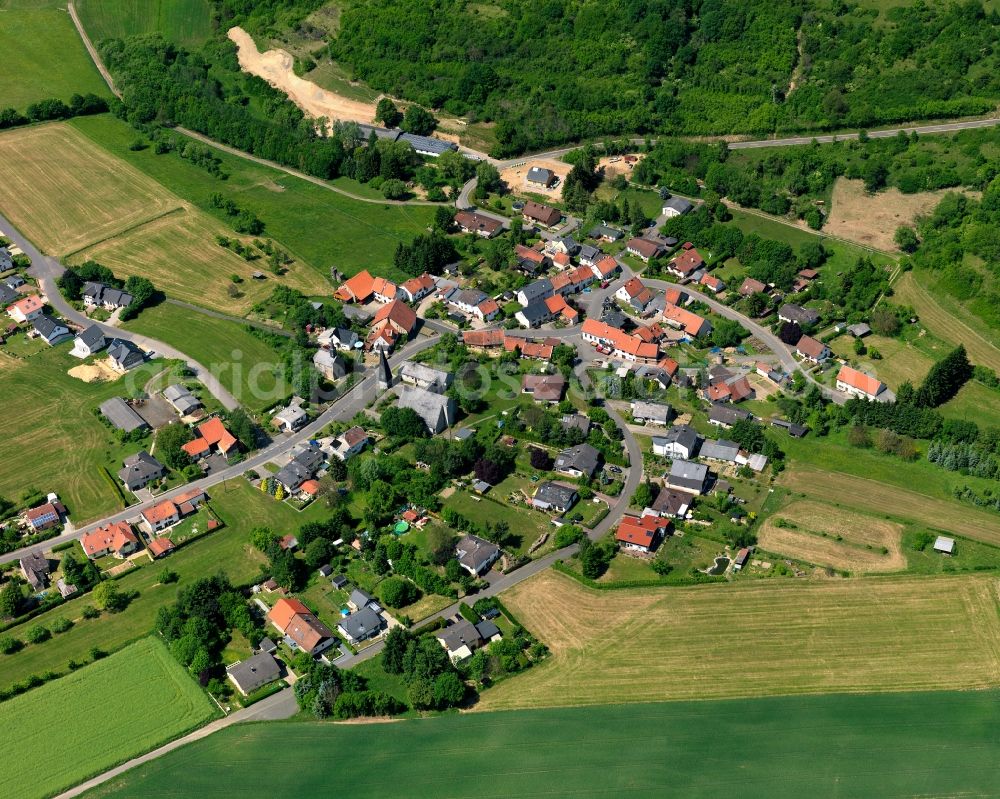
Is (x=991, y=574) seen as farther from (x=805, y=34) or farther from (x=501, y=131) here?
(x=805, y=34)

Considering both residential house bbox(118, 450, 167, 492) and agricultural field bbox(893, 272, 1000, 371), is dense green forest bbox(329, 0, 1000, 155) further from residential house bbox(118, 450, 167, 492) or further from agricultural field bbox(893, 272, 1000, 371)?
residential house bbox(118, 450, 167, 492)

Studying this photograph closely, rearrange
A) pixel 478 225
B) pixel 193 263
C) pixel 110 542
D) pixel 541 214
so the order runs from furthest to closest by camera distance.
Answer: pixel 541 214, pixel 478 225, pixel 193 263, pixel 110 542

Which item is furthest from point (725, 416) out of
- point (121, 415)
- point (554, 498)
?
point (121, 415)

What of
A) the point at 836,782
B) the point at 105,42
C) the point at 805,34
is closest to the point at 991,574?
the point at 836,782

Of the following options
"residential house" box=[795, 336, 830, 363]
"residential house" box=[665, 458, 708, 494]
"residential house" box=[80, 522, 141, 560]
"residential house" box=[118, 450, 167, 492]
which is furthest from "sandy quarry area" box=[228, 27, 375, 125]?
"residential house" box=[80, 522, 141, 560]

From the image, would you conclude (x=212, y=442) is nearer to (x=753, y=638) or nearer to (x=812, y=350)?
(x=753, y=638)

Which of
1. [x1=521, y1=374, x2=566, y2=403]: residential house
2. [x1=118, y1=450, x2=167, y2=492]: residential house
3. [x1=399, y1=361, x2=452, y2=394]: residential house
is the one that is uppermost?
[x1=521, y1=374, x2=566, y2=403]: residential house
